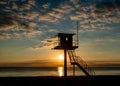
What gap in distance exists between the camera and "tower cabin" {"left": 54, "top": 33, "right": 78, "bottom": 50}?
3636cm

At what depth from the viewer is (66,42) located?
36594mm

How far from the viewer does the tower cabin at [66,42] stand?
3636 cm
